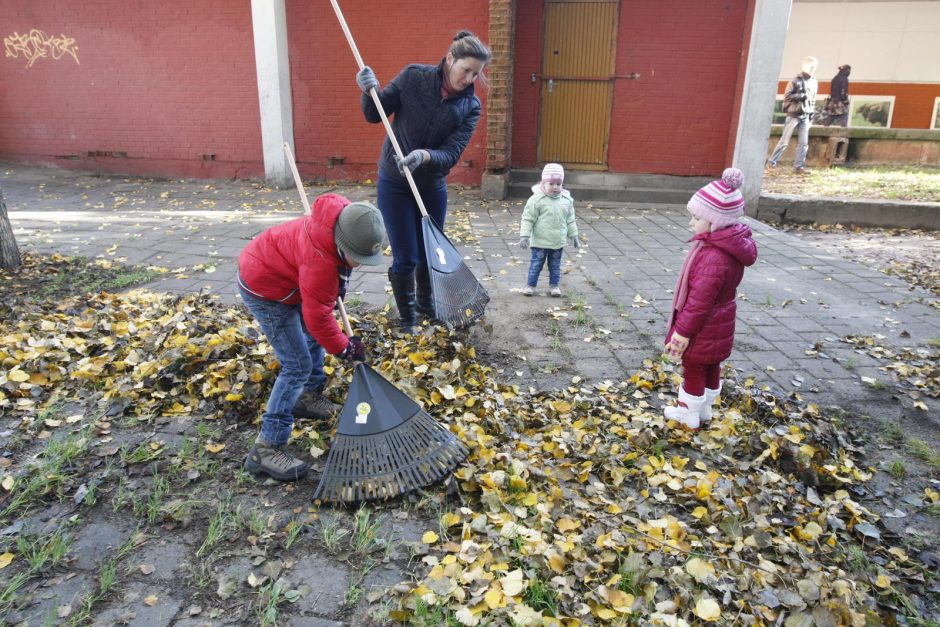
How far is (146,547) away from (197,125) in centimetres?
985

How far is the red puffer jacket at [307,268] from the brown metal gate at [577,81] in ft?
25.7

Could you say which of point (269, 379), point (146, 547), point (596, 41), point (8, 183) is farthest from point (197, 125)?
→ point (146, 547)

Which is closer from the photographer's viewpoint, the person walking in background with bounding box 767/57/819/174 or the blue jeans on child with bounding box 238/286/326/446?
the blue jeans on child with bounding box 238/286/326/446

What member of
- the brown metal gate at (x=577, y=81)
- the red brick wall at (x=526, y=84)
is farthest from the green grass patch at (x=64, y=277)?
the brown metal gate at (x=577, y=81)

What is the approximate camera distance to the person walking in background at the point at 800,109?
38.7 ft

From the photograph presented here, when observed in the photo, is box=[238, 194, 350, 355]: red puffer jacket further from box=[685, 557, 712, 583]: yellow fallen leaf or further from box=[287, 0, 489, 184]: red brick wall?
box=[287, 0, 489, 184]: red brick wall

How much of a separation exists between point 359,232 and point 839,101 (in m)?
16.9

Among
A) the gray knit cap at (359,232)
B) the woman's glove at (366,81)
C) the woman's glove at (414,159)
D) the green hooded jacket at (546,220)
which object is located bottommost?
the green hooded jacket at (546,220)

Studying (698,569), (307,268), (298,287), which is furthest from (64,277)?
(698,569)

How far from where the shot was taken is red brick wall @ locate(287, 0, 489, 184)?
31.0ft

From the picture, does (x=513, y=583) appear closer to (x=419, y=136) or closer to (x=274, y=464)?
(x=274, y=464)

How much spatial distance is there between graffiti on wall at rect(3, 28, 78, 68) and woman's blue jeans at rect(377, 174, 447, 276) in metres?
10.0

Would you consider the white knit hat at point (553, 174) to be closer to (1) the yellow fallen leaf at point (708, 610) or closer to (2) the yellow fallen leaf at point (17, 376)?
(1) the yellow fallen leaf at point (708, 610)

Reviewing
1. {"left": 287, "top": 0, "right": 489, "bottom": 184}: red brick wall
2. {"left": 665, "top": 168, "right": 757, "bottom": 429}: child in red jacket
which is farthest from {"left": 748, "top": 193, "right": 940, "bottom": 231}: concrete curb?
{"left": 665, "top": 168, "right": 757, "bottom": 429}: child in red jacket
